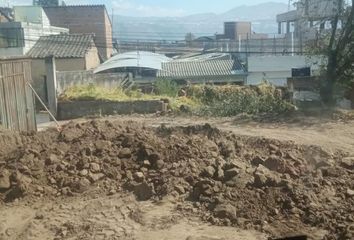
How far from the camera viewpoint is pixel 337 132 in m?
12.5

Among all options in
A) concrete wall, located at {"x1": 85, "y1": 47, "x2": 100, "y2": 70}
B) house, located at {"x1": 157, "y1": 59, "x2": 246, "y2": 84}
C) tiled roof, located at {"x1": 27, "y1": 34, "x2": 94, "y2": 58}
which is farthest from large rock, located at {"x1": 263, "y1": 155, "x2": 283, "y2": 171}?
concrete wall, located at {"x1": 85, "y1": 47, "x2": 100, "y2": 70}

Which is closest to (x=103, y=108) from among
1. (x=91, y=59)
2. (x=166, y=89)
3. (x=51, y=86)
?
(x=51, y=86)

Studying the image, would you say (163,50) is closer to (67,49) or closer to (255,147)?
(67,49)

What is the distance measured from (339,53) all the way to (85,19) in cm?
3643

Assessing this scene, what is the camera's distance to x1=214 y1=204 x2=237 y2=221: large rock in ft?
24.3

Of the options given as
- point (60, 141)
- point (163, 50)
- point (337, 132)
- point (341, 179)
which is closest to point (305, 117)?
point (337, 132)

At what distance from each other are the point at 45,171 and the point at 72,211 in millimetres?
1483

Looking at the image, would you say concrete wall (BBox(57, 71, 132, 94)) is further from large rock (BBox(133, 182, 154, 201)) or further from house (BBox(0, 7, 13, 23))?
house (BBox(0, 7, 13, 23))

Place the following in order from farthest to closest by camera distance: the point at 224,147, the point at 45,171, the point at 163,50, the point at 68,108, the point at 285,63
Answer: the point at 163,50 < the point at 285,63 < the point at 68,108 < the point at 224,147 < the point at 45,171

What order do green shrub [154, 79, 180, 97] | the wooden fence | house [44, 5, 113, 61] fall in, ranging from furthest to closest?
house [44, 5, 113, 61] < green shrub [154, 79, 180, 97] < the wooden fence

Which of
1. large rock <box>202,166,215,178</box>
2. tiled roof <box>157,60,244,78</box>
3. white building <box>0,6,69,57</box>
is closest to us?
large rock <box>202,166,215,178</box>

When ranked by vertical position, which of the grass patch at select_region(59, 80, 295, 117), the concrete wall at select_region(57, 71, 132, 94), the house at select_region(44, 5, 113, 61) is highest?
the house at select_region(44, 5, 113, 61)

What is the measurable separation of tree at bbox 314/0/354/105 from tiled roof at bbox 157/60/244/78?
15216 millimetres

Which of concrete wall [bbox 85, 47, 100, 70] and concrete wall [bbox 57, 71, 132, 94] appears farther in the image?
concrete wall [bbox 85, 47, 100, 70]
